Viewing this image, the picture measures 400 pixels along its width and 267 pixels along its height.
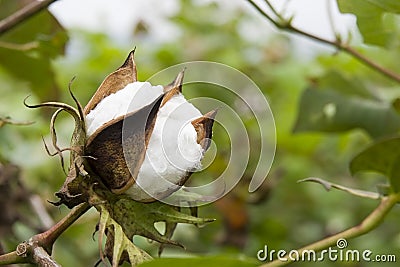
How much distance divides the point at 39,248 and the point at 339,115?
2.24 ft

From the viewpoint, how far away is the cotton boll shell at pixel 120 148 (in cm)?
57

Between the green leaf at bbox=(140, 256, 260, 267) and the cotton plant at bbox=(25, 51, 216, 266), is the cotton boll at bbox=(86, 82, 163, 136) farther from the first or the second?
the green leaf at bbox=(140, 256, 260, 267)

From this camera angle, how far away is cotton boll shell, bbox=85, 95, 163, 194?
0.57 m

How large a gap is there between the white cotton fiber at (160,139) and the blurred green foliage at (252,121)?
8cm

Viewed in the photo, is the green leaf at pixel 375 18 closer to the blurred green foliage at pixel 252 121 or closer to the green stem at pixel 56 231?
the blurred green foliage at pixel 252 121

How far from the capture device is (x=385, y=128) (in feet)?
3.72

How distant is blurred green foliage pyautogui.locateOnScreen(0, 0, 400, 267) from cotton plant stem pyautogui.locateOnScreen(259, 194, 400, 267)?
0.25ft

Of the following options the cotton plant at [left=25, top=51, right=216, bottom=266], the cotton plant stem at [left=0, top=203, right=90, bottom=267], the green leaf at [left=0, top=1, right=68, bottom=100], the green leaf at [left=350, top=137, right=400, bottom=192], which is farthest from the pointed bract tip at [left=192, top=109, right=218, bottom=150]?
the green leaf at [left=0, top=1, right=68, bottom=100]

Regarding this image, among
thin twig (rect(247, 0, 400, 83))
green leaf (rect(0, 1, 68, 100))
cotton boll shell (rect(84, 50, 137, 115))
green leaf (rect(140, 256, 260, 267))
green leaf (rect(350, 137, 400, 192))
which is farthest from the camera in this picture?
green leaf (rect(0, 1, 68, 100))

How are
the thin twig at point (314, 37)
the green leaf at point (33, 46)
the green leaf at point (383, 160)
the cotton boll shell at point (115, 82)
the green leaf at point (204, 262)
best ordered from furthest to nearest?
the green leaf at point (33, 46) → the thin twig at point (314, 37) → the green leaf at point (383, 160) → the cotton boll shell at point (115, 82) → the green leaf at point (204, 262)

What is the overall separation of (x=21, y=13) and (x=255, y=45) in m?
1.59

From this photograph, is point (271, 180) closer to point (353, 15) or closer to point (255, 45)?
point (353, 15)

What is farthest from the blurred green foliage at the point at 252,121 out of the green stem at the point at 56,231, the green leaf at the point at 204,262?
the green stem at the point at 56,231

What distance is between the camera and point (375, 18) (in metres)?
0.93
